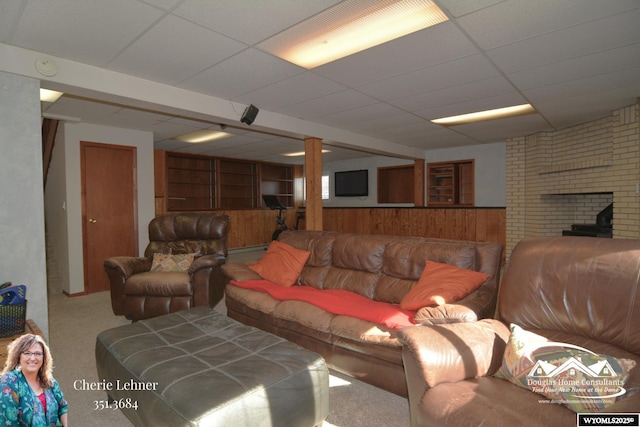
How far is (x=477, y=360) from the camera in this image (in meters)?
1.56

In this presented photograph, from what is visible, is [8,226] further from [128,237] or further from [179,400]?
[128,237]

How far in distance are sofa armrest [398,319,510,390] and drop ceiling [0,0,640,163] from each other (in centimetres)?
187

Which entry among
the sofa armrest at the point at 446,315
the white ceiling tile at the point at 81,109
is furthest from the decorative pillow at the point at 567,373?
the white ceiling tile at the point at 81,109

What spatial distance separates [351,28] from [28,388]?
8.28 ft

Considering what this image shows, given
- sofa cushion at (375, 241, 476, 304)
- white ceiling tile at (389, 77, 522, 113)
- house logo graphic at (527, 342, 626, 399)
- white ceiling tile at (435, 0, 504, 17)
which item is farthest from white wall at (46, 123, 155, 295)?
house logo graphic at (527, 342, 626, 399)

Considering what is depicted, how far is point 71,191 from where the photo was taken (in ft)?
15.1

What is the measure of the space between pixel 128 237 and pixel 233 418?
460 cm

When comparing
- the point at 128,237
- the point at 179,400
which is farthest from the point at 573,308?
the point at 128,237

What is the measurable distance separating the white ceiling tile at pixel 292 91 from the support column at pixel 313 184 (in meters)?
1.13

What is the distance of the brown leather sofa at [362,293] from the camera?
205cm

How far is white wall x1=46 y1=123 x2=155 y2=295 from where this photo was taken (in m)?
4.61

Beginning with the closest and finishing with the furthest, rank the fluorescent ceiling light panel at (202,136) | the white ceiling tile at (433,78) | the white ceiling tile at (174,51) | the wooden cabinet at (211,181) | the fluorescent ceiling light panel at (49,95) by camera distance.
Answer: the white ceiling tile at (174,51)
the white ceiling tile at (433,78)
the fluorescent ceiling light panel at (49,95)
the fluorescent ceiling light panel at (202,136)
the wooden cabinet at (211,181)

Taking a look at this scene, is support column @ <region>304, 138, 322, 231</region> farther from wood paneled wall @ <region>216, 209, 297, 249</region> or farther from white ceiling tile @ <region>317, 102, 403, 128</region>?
wood paneled wall @ <region>216, 209, 297, 249</region>

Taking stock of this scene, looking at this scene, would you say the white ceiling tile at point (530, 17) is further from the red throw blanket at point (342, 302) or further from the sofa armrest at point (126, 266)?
the sofa armrest at point (126, 266)
